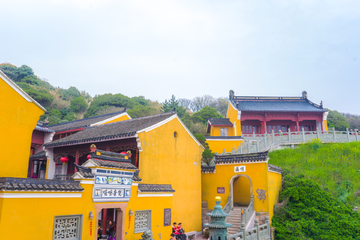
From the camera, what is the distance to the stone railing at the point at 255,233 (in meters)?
10.9

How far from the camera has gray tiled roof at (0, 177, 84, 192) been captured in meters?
6.24

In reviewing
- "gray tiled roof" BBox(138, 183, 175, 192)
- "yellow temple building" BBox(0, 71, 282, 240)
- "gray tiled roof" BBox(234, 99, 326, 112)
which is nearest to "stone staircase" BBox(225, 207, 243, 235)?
"yellow temple building" BBox(0, 71, 282, 240)

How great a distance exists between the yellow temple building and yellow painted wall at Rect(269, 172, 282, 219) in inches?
2.0

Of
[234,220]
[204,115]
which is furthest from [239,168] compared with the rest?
[204,115]

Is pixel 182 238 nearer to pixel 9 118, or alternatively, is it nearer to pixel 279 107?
pixel 9 118

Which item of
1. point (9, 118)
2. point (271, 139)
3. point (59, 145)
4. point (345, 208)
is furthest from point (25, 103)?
point (271, 139)

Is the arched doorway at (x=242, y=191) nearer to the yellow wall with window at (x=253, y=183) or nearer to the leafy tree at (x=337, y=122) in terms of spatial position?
the yellow wall with window at (x=253, y=183)

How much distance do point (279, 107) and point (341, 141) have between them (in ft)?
30.8

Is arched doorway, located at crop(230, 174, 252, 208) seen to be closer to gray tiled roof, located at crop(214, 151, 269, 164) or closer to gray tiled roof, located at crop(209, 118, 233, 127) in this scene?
gray tiled roof, located at crop(214, 151, 269, 164)

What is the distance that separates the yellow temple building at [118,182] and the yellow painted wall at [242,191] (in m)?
0.06

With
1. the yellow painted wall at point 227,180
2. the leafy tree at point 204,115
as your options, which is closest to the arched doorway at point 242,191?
the yellow painted wall at point 227,180

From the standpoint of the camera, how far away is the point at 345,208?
13648 millimetres

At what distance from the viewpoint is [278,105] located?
100 ft

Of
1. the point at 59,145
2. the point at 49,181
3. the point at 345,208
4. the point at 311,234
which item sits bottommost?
the point at 311,234
